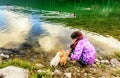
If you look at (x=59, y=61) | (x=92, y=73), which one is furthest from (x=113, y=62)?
(x=59, y=61)

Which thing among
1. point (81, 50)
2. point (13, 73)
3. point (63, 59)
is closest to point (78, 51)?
point (81, 50)

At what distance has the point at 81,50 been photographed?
12.9 metres

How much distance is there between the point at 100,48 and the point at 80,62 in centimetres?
709

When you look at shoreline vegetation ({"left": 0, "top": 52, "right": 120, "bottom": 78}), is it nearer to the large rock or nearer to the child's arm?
the large rock

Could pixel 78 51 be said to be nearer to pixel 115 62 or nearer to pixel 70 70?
pixel 70 70

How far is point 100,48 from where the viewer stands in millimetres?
20125

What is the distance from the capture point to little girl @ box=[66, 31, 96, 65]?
12812 millimetres

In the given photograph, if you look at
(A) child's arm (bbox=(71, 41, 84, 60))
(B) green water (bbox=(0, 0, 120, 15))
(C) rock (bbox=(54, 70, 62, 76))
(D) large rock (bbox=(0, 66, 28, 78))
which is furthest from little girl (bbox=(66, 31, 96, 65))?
(B) green water (bbox=(0, 0, 120, 15))

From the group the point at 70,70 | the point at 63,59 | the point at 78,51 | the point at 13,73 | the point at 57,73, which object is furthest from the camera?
the point at 78,51

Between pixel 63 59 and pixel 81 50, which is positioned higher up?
pixel 81 50

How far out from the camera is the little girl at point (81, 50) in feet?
42.0

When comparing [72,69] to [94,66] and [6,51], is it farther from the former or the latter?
[6,51]

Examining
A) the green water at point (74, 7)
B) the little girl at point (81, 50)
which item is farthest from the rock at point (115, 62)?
the green water at point (74, 7)

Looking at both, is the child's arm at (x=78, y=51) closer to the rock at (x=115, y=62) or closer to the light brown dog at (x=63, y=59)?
the light brown dog at (x=63, y=59)
